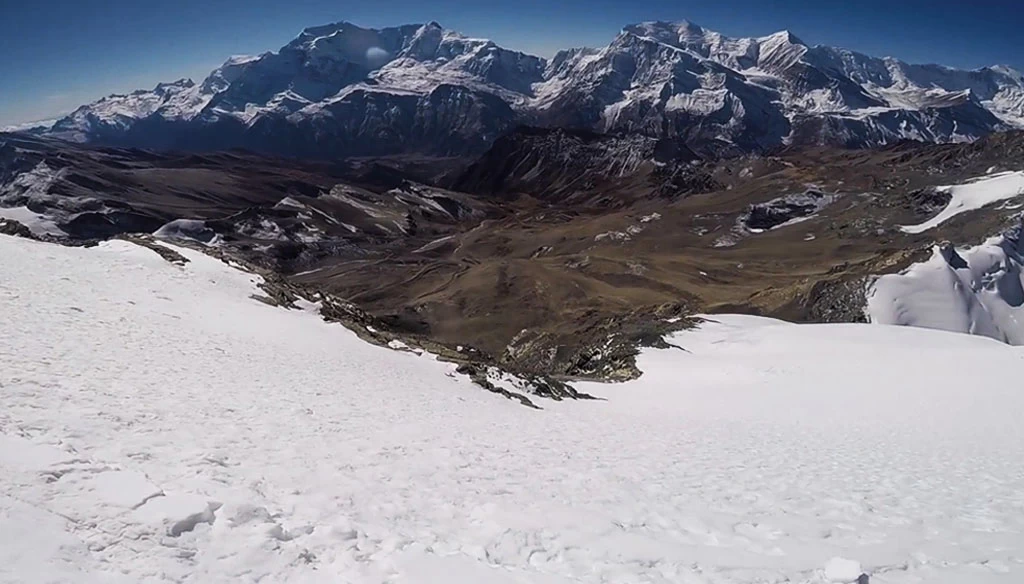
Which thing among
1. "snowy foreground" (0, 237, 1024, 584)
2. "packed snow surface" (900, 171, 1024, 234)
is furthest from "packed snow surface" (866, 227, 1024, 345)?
"packed snow surface" (900, 171, 1024, 234)

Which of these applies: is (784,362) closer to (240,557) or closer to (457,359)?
(457,359)

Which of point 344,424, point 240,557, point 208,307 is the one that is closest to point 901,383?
point 344,424

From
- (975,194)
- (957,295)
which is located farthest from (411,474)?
(975,194)

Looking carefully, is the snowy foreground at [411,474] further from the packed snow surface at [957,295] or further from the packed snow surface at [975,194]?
the packed snow surface at [975,194]

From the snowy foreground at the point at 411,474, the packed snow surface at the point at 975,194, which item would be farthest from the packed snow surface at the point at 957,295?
the packed snow surface at the point at 975,194

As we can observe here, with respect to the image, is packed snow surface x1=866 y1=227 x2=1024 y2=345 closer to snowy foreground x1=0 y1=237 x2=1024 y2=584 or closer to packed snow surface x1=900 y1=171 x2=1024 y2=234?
snowy foreground x1=0 y1=237 x2=1024 y2=584

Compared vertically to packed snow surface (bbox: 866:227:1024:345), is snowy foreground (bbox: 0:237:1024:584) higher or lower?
lower

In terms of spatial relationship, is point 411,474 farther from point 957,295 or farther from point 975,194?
point 975,194
